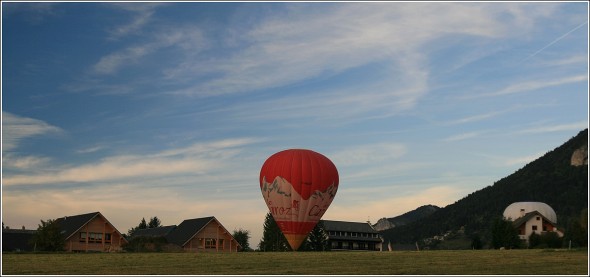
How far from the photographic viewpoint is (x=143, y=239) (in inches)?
3666

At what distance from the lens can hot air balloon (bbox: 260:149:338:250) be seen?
69.7 meters

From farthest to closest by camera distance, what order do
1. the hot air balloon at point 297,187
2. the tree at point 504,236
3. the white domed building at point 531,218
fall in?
the white domed building at point 531,218, the tree at point 504,236, the hot air balloon at point 297,187

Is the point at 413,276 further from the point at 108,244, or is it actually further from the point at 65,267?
the point at 108,244

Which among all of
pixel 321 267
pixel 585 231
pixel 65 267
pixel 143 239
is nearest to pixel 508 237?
pixel 585 231

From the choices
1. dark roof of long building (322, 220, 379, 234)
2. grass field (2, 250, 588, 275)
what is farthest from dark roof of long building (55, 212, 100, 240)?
dark roof of long building (322, 220, 379, 234)

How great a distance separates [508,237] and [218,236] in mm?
42309

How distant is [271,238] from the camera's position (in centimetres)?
12375

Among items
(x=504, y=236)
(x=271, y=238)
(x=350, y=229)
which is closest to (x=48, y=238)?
(x=271, y=238)

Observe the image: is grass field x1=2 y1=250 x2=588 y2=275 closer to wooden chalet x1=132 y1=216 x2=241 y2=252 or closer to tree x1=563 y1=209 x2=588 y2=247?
tree x1=563 y1=209 x2=588 y2=247

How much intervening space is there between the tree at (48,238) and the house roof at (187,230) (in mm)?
22295

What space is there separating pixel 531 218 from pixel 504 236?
48348 millimetres

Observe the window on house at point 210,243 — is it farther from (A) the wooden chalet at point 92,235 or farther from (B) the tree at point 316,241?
(B) the tree at point 316,241

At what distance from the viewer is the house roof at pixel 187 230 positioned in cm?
9950

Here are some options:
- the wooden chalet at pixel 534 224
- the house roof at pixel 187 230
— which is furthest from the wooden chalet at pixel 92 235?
the wooden chalet at pixel 534 224
